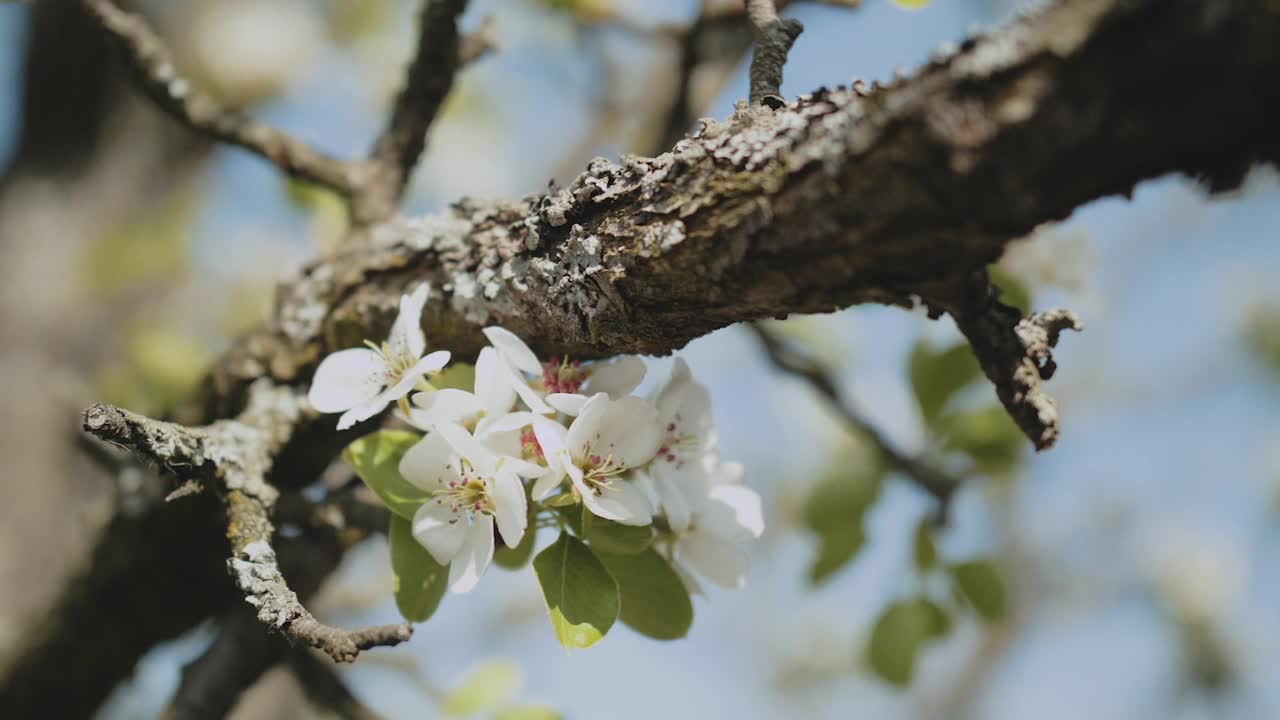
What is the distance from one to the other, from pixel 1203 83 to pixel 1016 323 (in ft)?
0.79

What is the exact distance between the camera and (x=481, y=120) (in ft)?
13.3

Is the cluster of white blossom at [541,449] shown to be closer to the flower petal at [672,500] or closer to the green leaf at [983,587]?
the flower petal at [672,500]

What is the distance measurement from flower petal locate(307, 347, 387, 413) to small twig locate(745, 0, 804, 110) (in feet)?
1.54

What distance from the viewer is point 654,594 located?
3.11ft

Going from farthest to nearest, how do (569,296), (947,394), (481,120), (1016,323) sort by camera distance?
(481,120), (947,394), (569,296), (1016,323)

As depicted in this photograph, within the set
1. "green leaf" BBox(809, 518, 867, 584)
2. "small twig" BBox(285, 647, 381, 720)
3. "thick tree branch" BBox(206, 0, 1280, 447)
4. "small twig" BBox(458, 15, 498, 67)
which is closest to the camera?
"thick tree branch" BBox(206, 0, 1280, 447)

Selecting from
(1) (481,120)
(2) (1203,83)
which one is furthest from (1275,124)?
(1) (481,120)

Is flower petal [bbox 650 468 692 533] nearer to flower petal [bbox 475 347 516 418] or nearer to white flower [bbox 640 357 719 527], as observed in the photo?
white flower [bbox 640 357 719 527]

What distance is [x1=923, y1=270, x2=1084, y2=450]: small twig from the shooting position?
0.65 m

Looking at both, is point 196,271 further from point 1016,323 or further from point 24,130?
point 1016,323

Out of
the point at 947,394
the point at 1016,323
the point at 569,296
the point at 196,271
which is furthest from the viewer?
the point at 196,271

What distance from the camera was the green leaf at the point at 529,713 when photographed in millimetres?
1200

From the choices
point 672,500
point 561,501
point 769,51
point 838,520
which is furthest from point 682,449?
point 838,520

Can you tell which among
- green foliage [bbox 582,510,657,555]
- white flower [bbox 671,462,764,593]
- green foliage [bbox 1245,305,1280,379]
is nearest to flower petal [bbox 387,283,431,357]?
green foliage [bbox 582,510,657,555]
